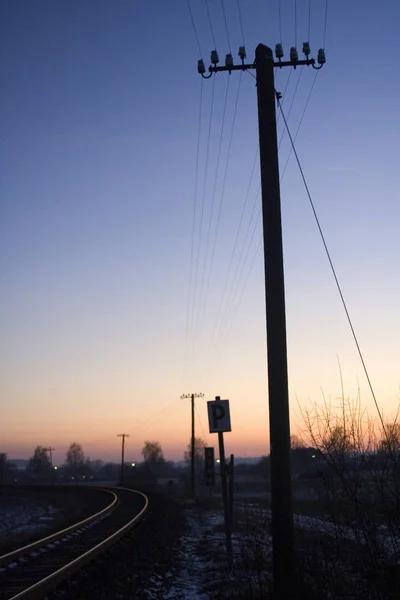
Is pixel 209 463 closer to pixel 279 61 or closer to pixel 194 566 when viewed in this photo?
pixel 194 566

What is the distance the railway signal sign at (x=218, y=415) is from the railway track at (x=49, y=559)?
11.9 feet

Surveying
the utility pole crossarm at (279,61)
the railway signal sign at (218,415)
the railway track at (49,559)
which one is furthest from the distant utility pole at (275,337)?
the railway signal sign at (218,415)

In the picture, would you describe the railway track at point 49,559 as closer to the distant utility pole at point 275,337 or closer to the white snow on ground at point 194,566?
the white snow on ground at point 194,566

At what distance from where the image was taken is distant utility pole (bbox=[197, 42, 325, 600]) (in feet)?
25.9

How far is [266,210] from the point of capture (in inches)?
357

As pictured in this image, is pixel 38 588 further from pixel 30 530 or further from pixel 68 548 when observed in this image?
pixel 30 530

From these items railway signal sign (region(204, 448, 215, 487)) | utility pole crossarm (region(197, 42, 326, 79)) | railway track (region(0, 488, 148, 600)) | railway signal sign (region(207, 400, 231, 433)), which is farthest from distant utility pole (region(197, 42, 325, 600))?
railway signal sign (region(204, 448, 215, 487))

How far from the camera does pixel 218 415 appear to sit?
12.2 metres

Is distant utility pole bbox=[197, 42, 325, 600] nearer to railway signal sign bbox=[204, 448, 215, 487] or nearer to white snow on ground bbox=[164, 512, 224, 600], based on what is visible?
white snow on ground bbox=[164, 512, 224, 600]

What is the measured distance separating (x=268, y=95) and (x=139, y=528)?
1353cm

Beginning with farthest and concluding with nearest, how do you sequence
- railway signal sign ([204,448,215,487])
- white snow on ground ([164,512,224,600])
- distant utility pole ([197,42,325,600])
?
railway signal sign ([204,448,215,487]) → white snow on ground ([164,512,224,600]) → distant utility pole ([197,42,325,600])

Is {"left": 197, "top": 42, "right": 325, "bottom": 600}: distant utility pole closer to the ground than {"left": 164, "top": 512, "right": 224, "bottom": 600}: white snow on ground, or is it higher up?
higher up

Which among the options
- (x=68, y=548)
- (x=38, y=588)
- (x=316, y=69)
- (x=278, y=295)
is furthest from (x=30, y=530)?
(x=316, y=69)

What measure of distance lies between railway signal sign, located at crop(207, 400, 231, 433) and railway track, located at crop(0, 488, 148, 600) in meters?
3.63
